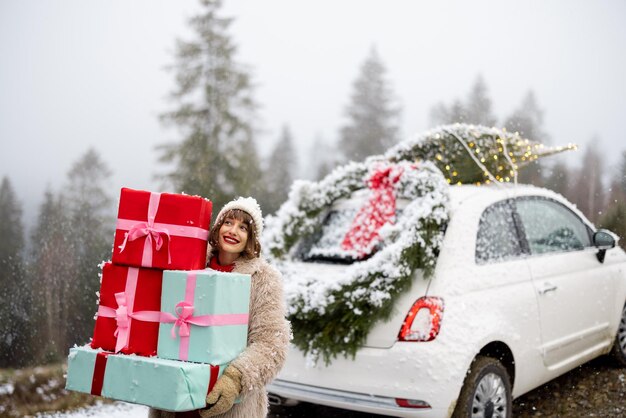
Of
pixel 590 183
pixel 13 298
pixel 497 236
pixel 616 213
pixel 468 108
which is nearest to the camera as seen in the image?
pixel 497 236

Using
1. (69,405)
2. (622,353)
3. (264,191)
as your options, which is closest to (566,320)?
(622,353)

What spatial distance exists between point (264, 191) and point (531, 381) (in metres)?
15.8

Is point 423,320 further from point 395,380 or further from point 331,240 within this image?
point 331,240

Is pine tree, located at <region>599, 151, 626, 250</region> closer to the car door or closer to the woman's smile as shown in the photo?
the car door

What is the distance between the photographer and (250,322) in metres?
2.52

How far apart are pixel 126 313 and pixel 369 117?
32426mm

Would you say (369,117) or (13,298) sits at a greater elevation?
(369,117)

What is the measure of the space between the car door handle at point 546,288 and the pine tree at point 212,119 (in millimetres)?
14128

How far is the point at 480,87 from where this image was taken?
3316 centimetres

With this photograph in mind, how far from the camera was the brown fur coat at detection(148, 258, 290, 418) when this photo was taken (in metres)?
2.31

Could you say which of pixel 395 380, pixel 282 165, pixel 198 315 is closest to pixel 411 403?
pixel 395 380

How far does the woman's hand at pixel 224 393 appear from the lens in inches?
86.7

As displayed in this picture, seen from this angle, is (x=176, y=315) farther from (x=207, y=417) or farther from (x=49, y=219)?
(x=49, y=219)

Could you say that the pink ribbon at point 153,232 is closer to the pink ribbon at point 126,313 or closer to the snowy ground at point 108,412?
the pink ribbon at point 126,313
